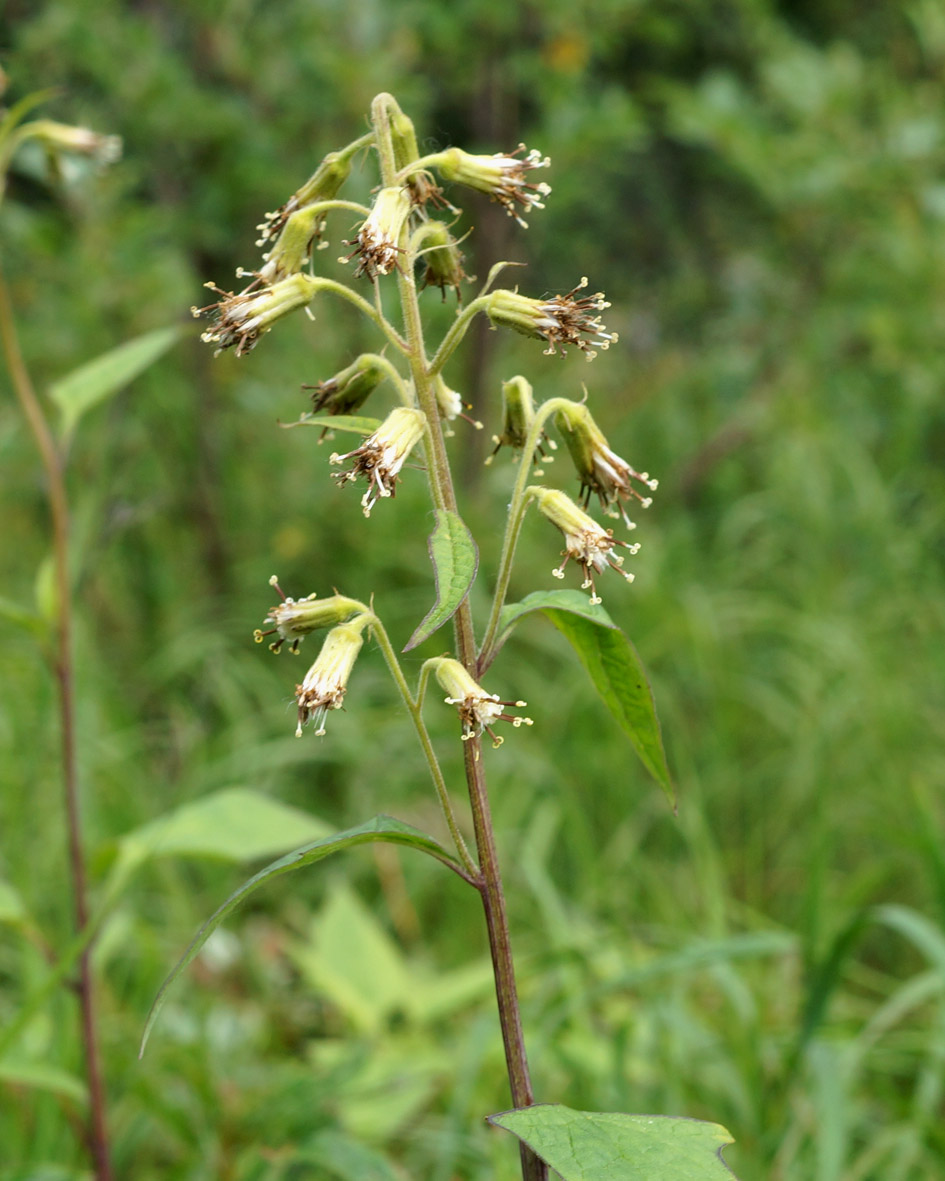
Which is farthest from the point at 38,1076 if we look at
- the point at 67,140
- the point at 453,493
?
the point at 67,140

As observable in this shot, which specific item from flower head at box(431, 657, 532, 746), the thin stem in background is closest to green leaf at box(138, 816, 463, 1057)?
flower head at box(431, 657, 532, 746)

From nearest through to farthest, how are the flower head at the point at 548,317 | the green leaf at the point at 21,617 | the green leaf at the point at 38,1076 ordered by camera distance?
1. the flower head at the point at 548,317
2. the green leaf at the point at 38,1076
3. the green leaf at the point at 21,617

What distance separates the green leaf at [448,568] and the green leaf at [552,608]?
12 cm

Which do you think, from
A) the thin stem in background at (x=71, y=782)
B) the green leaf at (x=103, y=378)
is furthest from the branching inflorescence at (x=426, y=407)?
the thin stem in background at (x=71, y=782)

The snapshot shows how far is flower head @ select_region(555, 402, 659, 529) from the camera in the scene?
4.03 ft

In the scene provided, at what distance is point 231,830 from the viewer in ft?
6.55

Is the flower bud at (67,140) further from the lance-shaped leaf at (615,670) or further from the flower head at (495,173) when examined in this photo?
the lance-shaped leaf at (615,670)

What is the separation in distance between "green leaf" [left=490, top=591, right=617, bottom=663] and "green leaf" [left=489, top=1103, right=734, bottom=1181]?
1.49 ft

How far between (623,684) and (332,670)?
315 millimetres

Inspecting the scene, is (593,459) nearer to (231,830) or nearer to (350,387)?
(350,387)

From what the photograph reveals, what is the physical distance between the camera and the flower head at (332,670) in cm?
118

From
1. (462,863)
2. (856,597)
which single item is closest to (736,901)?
(856,597)

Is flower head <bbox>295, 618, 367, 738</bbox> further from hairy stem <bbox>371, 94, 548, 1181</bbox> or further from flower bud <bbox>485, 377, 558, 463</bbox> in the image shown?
flower bud <bbox>485, 377, 558, 463</bbox>

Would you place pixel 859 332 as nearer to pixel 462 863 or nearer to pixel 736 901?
pixel 736 901
